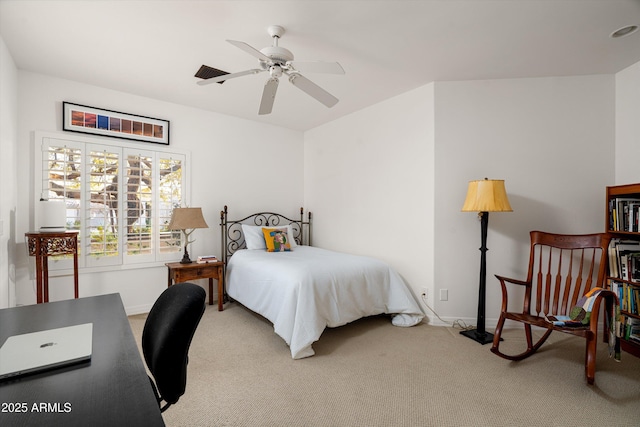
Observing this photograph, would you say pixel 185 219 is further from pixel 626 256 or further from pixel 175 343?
pixel 626 256

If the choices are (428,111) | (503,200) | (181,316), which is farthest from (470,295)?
(181,316)

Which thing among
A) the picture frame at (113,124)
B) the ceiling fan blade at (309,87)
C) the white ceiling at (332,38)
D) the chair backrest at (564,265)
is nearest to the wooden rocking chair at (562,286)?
the chair backrest at (564,265)

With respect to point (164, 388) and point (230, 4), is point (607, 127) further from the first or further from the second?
point (164, 388)

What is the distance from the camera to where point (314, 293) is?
109 inches

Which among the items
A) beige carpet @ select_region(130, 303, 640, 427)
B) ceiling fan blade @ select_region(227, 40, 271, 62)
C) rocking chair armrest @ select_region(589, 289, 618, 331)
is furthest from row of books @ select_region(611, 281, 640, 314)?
ceiling fan blade @ select_region(227, 40, 271, 62)

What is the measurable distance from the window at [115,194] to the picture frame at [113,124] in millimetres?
127

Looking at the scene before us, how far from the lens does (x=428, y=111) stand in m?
3.38

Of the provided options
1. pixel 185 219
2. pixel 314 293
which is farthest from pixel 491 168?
pixel 185 219

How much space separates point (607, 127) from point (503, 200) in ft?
4.80

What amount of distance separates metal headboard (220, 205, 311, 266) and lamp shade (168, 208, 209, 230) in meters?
0.61

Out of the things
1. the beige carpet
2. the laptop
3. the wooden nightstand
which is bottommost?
the beige carpet

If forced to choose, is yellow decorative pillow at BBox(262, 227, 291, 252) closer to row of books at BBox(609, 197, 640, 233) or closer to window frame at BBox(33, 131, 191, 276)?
window frame at BBox(33, 131, 191, 276)

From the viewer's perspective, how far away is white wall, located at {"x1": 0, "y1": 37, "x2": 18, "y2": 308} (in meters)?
2.52

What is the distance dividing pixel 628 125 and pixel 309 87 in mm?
3086
